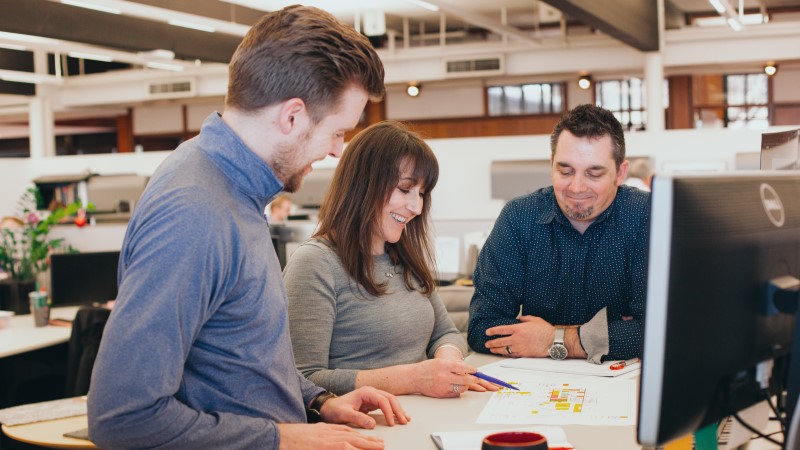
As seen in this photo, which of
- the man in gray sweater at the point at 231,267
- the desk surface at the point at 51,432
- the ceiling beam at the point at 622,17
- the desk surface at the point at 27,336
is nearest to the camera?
the man in gray sweater at the point at 231,267

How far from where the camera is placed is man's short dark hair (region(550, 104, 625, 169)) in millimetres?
2412

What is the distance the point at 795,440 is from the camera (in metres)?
1.19

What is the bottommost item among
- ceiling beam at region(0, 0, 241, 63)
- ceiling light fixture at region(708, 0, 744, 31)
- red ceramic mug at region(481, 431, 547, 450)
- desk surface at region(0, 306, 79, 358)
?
desk surface at region(0, 306, 79, 358)

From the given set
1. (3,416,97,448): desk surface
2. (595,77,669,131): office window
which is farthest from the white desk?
(595,77,669,131): office window

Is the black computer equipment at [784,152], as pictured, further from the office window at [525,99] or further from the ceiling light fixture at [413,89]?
the office window at [525,99]

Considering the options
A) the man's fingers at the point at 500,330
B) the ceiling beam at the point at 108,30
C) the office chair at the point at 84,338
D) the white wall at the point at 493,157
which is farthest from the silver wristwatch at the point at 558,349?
the ceiling beam at the point at 108,30

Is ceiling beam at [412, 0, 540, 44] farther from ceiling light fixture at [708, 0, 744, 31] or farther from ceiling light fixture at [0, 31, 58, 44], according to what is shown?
ceiling light fixture at [0, 31, 58, 44]

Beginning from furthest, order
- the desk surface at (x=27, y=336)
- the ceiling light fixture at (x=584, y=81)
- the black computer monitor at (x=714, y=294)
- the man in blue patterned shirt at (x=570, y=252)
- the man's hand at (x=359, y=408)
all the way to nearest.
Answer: the ceiling light fixture at (x=584, y=81), the desk surface at (x=27, y=336), the man in blue patterned shirt at (x=570, y=252), the man's hand at (x=359, y=408), the black computer monitor at (x=714, y=294)

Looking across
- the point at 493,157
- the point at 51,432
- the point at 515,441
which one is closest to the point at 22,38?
the point at 493,157

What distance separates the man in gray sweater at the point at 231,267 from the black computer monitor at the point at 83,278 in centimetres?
427

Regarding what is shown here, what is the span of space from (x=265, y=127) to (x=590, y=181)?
1.25 meters

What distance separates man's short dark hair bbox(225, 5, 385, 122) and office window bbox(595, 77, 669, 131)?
37.3 ft

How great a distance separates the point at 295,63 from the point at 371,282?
876 mm

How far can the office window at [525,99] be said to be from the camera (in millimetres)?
12328
